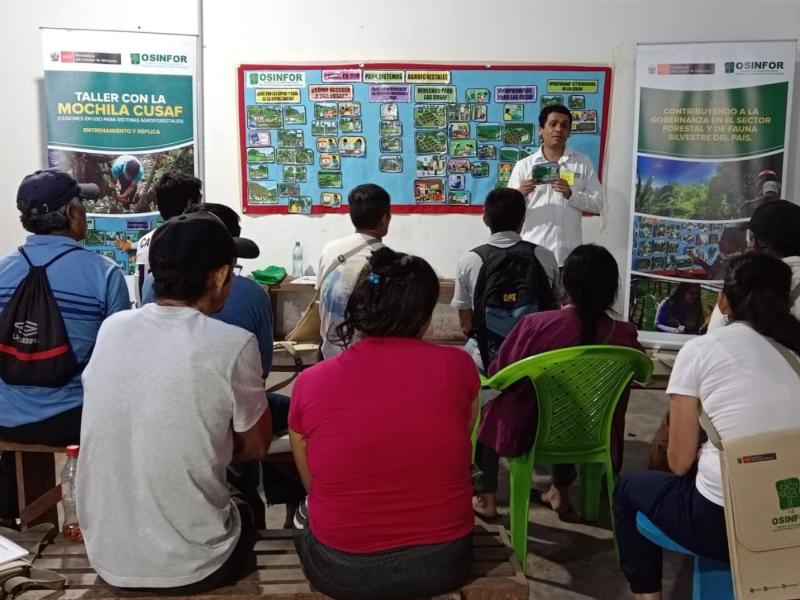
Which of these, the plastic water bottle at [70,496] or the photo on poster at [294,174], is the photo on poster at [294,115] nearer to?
the photo on poster at [294,174]

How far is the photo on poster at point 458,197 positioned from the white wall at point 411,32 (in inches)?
38.9

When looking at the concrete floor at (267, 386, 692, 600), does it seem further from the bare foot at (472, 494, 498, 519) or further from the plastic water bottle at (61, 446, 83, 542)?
the plastic water bottle at (61, 446, 83, 542)

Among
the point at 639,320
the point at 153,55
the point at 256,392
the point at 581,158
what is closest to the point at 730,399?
the point at 256,392

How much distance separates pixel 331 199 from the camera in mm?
5781

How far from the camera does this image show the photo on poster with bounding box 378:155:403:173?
5.71m

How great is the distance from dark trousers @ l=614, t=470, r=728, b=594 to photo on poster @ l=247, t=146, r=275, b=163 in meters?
4.24

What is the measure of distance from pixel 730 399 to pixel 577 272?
82 centimetres

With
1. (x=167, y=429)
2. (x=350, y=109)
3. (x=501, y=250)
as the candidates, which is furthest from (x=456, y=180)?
(x=167, y=429)

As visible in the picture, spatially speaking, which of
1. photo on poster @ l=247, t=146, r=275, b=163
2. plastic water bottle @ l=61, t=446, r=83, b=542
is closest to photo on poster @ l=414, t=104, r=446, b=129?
photo on poster @ l=247, t=146, r=275, b=163

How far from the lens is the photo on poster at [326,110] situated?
565 centimetres

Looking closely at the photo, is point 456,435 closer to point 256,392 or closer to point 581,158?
point 256,392

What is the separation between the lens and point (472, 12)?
5.57 metres

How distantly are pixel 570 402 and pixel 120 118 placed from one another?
428cm

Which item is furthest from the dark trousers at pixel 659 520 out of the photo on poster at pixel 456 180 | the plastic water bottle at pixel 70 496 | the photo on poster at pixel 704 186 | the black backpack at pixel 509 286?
the photo on poster at pixel 456 180
